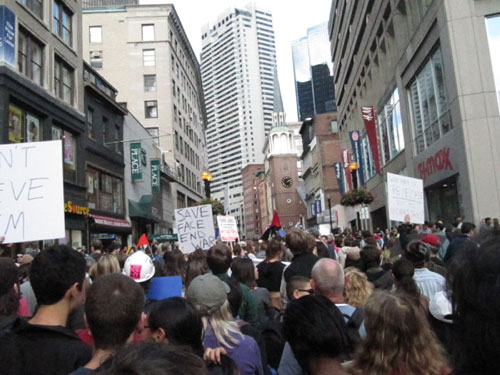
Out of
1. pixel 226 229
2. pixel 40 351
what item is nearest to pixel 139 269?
pixel 40 351

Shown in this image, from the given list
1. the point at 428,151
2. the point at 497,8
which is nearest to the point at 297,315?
the point at 497,8

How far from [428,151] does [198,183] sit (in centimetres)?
5030

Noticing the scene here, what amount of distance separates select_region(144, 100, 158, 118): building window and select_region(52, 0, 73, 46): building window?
24666 mm

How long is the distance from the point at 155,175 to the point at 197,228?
30.4 meters

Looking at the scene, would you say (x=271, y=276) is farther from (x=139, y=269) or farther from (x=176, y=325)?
(x=176, y=325)

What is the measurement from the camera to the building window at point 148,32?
51.9 m

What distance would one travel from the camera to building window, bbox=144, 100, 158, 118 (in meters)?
51.1

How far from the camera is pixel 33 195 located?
5.62 metres

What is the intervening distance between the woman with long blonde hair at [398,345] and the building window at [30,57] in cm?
2207

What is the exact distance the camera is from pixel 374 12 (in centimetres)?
2928

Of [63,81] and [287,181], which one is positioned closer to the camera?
[63,81]

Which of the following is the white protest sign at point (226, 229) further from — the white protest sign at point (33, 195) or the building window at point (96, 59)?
the building window at point (96, 59)

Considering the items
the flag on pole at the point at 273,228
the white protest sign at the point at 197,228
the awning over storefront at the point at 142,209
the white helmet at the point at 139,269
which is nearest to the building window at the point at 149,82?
the awning over storefront at the point at 142,209

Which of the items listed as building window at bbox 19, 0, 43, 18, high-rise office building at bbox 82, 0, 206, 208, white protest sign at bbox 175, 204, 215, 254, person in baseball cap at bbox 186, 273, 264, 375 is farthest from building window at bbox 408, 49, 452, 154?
Answer: high-rise office building at bbox 82, 0, 206, 208
